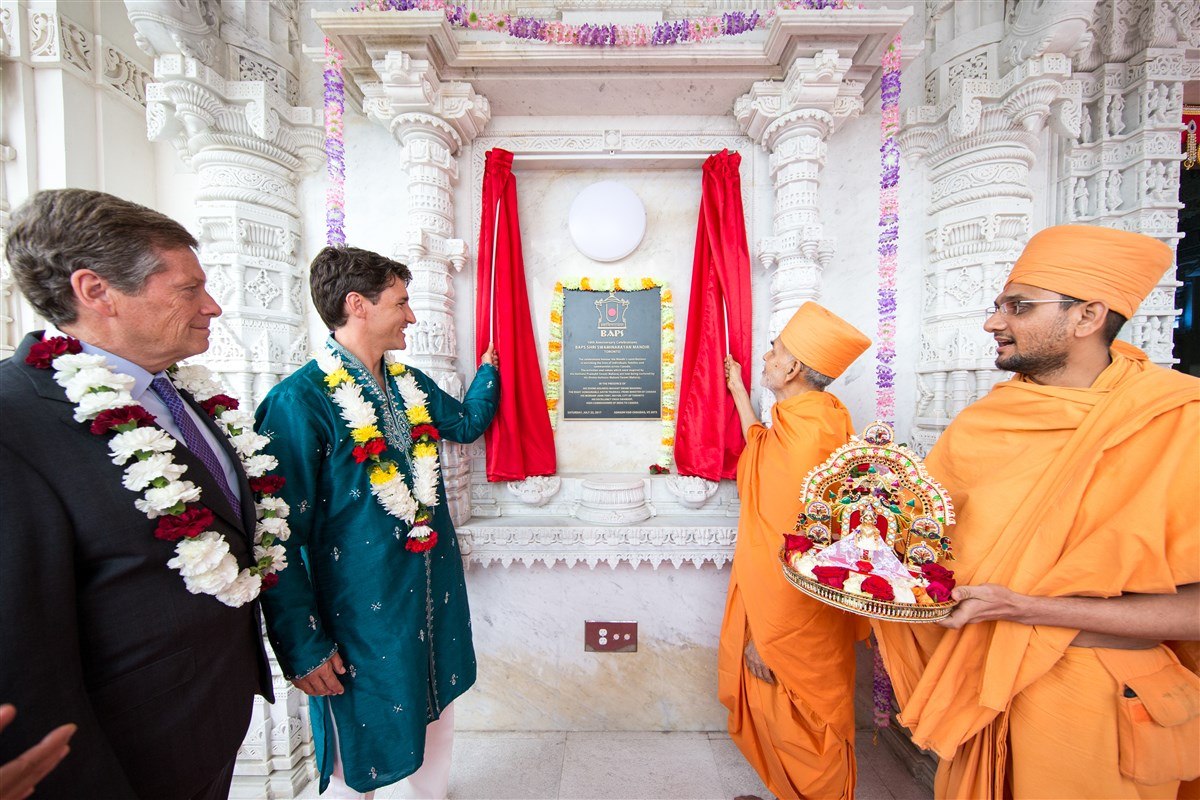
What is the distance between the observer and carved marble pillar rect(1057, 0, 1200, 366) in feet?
7.09

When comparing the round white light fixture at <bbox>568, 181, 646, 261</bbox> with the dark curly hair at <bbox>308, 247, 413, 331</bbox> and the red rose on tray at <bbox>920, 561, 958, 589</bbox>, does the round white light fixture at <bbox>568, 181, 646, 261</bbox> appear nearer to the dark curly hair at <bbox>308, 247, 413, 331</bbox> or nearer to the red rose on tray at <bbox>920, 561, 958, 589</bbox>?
the dark curly hair at <bbox>308, 247, 413, 331</bbox>

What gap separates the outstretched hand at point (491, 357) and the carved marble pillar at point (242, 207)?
1.03m

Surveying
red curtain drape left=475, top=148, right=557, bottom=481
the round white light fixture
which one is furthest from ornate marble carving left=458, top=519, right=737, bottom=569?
the round white light fixture

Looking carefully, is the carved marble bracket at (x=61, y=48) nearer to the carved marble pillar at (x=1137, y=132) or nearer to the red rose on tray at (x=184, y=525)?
the red rose on tray at (x=184, y=525)

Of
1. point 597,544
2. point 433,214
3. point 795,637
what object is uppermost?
point 433,214

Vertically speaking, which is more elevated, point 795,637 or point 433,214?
point 433,214

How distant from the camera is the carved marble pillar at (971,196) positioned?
81.7 inches

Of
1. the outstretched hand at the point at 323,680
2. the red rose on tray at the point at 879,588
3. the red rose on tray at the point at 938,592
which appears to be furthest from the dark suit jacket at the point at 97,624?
the red rose on tray at the point at 938,592

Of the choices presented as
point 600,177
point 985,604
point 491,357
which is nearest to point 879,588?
point 985,604

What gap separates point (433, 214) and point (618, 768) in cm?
293

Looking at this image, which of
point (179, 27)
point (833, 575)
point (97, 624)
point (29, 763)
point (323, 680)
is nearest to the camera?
point (29, 763)

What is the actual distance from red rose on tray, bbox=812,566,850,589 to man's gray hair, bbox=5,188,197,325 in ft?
6.18

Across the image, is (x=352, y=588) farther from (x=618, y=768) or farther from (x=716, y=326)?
(x=716, y=326)

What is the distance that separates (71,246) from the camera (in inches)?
36.5
